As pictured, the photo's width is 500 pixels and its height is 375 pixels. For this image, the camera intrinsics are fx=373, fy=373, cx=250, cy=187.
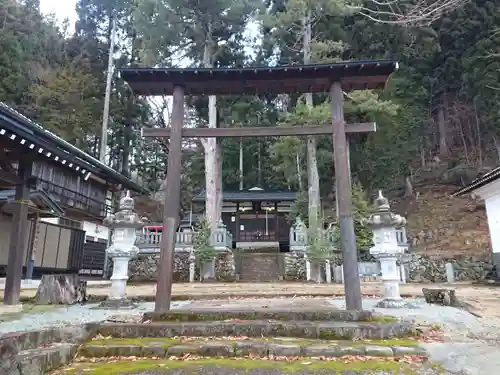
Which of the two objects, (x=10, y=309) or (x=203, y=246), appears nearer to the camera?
(x=10, y=309)

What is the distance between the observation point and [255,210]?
2884 cm

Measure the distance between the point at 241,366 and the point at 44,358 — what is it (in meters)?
1.86

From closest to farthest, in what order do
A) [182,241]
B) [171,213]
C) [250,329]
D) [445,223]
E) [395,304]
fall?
[250,329]
[171,213]
[395,304]
[182,241]
[445,223]

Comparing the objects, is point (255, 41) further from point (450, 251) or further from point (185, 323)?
point (185, 323)

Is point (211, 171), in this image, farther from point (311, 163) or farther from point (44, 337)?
point (44, 337)

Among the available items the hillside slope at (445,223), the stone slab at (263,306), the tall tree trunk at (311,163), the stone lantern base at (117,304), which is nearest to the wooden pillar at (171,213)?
the stone slab at (263,306)

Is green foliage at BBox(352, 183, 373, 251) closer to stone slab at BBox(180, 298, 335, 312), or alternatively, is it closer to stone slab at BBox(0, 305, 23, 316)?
stone slab at BBox(180, 298, 335, 312)

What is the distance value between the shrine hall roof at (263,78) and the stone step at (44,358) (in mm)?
4246

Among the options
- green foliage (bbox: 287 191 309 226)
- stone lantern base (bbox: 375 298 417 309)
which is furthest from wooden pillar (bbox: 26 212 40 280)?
green foliage (bbox: 287 191 309 226)

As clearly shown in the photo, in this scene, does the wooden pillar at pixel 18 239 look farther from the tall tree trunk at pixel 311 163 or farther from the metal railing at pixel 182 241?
the tall tree trunk at pixel 311 163

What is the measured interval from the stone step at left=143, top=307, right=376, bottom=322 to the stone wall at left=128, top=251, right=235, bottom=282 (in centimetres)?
1495

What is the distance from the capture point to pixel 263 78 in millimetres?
6438

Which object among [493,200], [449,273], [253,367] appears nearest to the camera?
[253,367]

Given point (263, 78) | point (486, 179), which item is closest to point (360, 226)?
point (486, 179)
